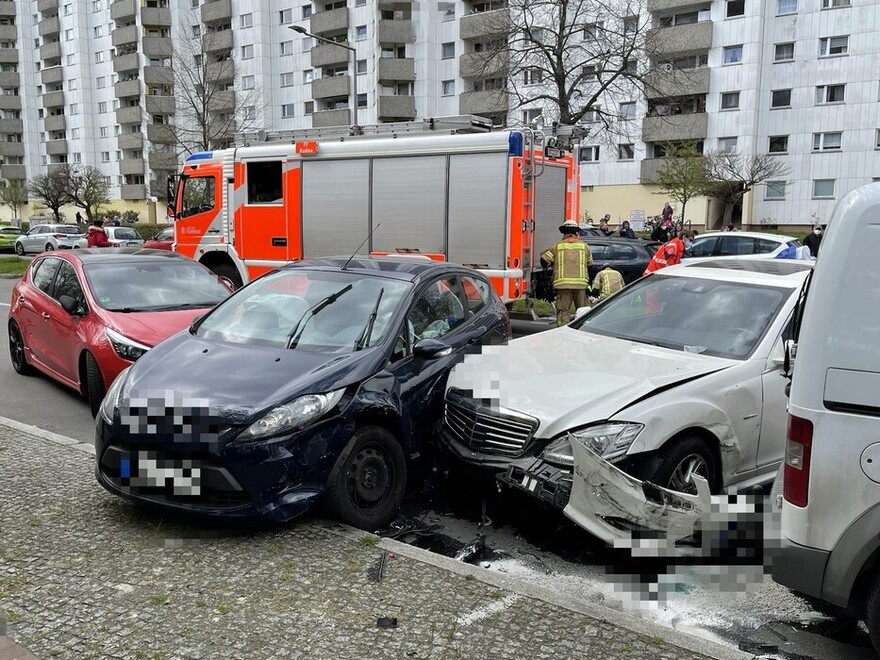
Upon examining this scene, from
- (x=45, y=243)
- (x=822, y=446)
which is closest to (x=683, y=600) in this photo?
(x=822, y=446)

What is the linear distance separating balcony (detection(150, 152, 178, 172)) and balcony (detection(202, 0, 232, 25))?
10.9m

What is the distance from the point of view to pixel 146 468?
14.0 feet

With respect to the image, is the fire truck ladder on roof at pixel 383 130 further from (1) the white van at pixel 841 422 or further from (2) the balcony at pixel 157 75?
(2) the balcony at pixel 157 75

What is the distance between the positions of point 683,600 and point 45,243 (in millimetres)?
37997

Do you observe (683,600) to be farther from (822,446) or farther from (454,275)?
(454,275)

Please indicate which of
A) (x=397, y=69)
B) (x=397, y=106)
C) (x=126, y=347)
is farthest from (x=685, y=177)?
(x=126, y=347)

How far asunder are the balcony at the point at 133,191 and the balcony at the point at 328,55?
2224 centimetres

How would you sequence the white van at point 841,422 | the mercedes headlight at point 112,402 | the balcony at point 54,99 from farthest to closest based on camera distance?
the balcony at point 54,99, the mercedes headlight at point 112,402, the white van at point 841,422

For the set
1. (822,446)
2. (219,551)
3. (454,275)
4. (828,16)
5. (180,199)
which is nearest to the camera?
(822,446)

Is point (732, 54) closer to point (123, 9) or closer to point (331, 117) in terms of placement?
point (331, 117)

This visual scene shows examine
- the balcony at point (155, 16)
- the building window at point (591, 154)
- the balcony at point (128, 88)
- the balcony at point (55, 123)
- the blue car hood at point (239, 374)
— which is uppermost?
the balcony at point (155, 16)

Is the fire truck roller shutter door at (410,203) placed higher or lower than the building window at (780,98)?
lower

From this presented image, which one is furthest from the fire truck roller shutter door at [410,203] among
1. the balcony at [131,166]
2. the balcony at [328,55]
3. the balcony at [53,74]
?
the balcony at [53,74]

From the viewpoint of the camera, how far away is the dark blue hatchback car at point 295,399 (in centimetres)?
416
